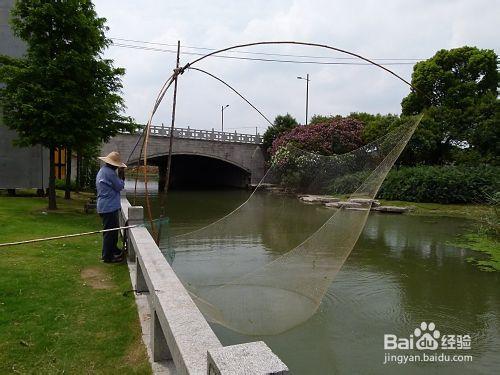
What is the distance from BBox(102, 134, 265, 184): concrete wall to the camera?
2547 cm

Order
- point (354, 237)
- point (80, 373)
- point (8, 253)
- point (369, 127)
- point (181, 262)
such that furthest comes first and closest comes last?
point (369, 127) → point (181, 262) → point (8, 253) → point (354, 237) → point (80, 373)

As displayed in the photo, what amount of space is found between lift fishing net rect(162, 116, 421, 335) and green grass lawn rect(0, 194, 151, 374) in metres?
0.78

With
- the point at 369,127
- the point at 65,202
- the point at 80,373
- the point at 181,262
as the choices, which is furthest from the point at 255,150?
the point at 80,373

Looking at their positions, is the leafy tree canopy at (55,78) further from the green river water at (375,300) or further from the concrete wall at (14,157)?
the green river water at (375,300)

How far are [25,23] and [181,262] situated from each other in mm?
6911

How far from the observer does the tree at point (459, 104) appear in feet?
58.9

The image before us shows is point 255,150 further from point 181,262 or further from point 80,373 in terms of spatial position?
point 80,373

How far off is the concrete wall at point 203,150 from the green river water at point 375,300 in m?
18.5

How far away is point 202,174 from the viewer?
39344mm

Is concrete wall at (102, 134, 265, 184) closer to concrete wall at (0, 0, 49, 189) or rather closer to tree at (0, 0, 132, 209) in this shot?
concrete wall at (0, 0, 49, 189)

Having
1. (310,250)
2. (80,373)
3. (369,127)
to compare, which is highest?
(369,127)

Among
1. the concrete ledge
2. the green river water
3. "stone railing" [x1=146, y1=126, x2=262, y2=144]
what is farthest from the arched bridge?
the concrete ledge

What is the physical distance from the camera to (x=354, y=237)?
15.4 ft

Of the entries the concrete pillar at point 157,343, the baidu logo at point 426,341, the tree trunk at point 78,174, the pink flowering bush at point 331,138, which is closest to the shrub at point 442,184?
the pink flowering bush at point 331,138
